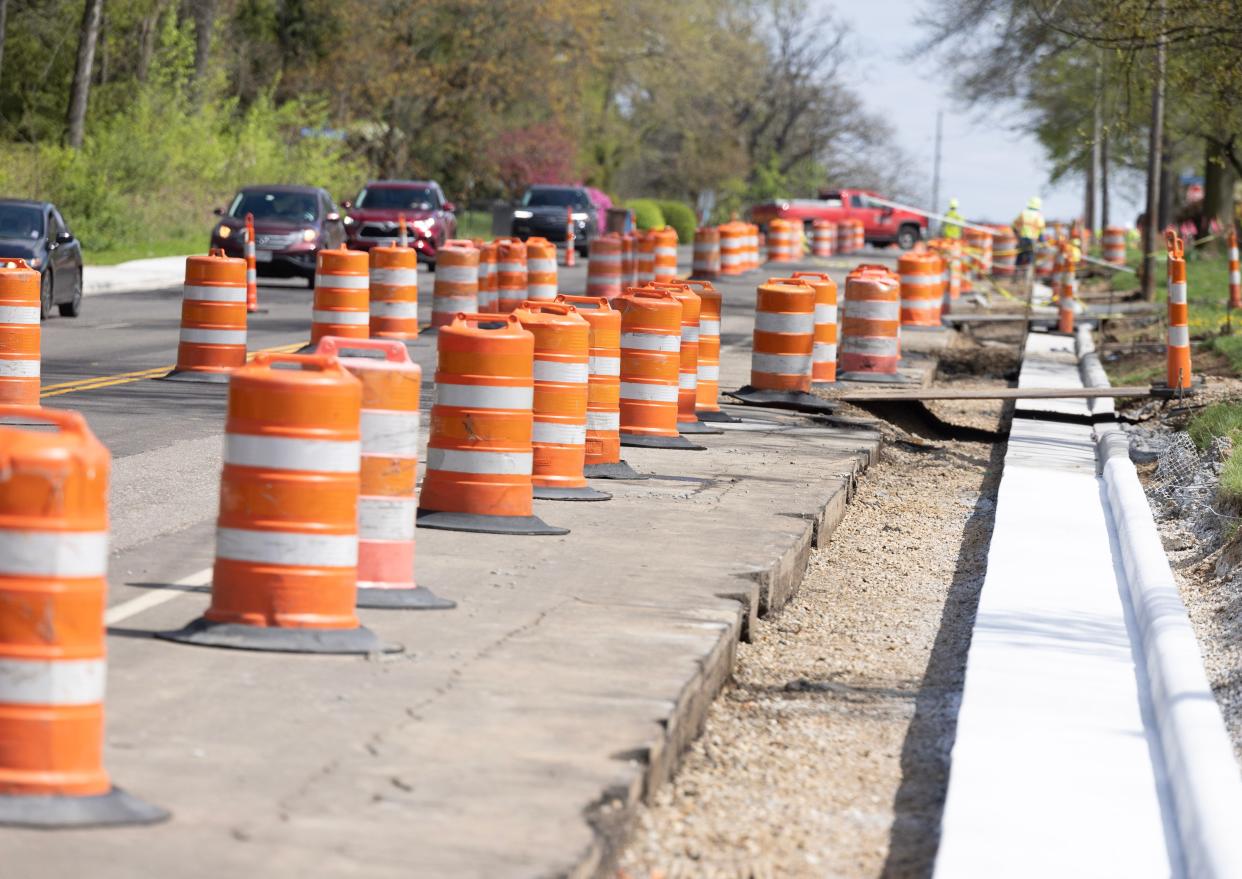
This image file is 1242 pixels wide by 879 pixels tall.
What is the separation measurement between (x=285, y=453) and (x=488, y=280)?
1921 cm

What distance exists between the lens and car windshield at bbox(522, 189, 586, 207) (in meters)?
51.4

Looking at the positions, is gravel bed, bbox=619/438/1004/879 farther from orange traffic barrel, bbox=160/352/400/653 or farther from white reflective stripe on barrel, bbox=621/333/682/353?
white reflective stripe on barrel, bbox=621/333/682/353

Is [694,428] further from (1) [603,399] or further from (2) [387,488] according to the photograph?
(2) [387,488]

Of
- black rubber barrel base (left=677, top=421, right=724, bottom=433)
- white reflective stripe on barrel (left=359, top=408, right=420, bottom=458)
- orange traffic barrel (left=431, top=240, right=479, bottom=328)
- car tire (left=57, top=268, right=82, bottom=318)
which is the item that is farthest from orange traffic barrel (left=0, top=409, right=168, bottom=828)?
car tire (left=57, top=268, right=82, bottom=318)

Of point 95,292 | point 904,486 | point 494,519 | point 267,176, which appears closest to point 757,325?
point 904,486

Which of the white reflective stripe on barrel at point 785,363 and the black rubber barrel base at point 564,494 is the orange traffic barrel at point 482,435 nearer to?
the black rubber barrel base at point 564,494

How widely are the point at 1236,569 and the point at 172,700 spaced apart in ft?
20.1

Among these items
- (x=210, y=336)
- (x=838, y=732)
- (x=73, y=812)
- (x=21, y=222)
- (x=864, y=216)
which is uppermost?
(x=864, y=216)

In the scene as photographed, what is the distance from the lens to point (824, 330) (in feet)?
62.2

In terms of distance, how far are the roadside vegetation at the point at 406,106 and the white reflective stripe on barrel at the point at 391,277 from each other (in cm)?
1879

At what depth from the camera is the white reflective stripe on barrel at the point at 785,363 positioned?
57.3 feet

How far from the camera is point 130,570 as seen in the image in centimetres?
895

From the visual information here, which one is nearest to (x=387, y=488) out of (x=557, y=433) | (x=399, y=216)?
(x=557, y=433)

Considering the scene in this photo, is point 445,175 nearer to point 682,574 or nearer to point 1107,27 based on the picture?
point 1107,27
